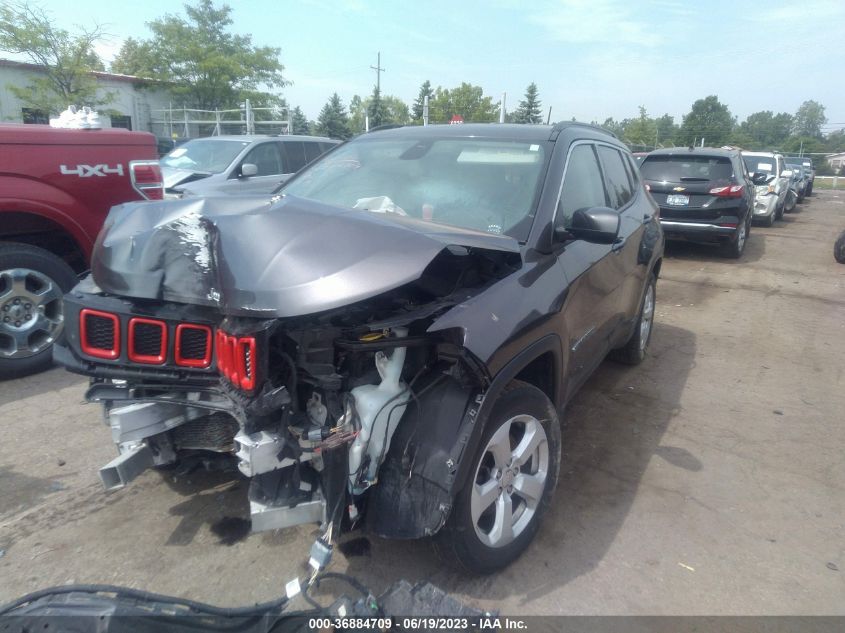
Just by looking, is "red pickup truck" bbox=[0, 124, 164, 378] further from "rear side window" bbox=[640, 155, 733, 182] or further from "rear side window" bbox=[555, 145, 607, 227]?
"rear side window" bbox=[640, 155, 733, 182]

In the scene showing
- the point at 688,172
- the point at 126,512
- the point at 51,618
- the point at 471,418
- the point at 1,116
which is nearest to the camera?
the point at 51,618

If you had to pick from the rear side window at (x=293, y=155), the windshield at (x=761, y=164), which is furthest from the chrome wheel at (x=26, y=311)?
the windshield at (x=761, y=164)

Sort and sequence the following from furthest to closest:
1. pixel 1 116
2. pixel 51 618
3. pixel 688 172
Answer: pixel 1 116
pixel 688 172
pixel 51 618

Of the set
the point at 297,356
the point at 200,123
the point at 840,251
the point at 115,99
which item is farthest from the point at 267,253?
the point at 115,99

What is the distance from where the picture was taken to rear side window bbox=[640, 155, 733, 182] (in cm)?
1021

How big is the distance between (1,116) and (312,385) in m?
31.9

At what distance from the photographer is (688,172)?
34.0 feet

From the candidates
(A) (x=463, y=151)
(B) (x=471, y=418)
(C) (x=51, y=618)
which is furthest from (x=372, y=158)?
(C) (x=51, y=618)

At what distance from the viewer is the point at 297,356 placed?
84.1 inches

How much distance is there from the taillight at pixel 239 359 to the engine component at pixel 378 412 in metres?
0.39

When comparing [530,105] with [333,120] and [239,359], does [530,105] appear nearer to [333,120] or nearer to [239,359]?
[333,120]

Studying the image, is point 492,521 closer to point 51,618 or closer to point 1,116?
point 51,618

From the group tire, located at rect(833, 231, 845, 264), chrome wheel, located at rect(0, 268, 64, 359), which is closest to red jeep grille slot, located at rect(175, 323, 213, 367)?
chrome wheel, located at rect(0, 268, 64, 359)

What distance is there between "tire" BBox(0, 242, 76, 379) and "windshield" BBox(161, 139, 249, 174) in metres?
4.79
